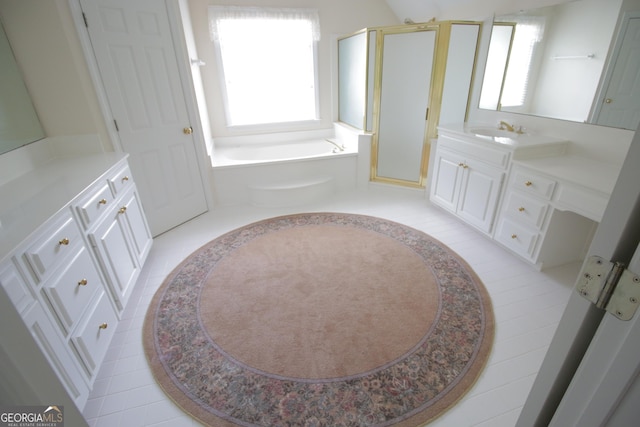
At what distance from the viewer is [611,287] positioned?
1.72 ft

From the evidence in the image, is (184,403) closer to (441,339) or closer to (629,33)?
(441,339)

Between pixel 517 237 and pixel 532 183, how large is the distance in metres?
0.42

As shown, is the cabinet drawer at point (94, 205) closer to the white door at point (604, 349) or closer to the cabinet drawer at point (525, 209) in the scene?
the white door at point (604, 349)

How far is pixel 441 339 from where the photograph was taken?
1683 millimetres

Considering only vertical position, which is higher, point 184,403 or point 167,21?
point 167,21

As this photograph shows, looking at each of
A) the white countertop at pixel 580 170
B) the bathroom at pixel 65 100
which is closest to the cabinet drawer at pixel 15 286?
the bathroom at pixel 65 100

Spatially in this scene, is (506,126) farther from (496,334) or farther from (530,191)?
(496,334)

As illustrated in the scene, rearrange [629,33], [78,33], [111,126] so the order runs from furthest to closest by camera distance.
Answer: [111,126] < [78,33] < [629,33]

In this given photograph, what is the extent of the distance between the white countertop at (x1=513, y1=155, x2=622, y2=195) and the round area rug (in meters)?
0.85

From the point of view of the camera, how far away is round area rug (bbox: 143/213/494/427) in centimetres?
139

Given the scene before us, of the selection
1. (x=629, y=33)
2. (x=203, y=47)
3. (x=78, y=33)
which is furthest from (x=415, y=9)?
(x=78, y=33)

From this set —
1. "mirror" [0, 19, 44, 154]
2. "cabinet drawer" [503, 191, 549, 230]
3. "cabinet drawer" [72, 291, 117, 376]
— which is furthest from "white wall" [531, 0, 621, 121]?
"mirror" [0, 19, 44, 154]

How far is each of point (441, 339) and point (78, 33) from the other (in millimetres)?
3078

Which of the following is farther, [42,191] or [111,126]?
[111,126]
